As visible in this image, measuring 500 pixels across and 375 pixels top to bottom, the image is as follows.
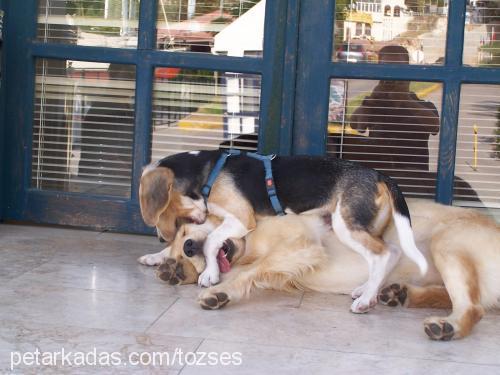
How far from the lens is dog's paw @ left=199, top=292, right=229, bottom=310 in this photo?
4473 millimetres

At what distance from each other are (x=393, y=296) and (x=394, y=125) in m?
1.51

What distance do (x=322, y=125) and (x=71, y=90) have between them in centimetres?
173

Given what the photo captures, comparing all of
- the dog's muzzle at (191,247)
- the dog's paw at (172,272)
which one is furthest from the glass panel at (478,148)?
the dog's paw at (172,272)

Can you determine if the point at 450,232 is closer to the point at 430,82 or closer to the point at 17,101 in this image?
the point at 430,82

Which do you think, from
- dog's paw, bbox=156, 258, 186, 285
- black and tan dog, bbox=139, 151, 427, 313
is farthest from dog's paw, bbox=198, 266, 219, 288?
dog's paw, bbox=156, 258, 186, 285

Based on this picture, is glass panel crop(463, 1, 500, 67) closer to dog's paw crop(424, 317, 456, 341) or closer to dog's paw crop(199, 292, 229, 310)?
dog's paw crop(424, 317, 456, 341)

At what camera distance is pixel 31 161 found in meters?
6.12

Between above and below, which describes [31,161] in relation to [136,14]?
below

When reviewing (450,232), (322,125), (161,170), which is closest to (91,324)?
(161,170)

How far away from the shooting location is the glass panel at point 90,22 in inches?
234

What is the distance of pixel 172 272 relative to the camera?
195 inches

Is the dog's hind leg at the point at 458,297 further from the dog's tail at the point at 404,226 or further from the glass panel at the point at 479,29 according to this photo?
the glass panel at the point at 479,29

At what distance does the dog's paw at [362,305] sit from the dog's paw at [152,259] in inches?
52.4

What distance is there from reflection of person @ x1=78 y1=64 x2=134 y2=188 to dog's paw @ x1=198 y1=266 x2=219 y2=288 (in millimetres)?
1406
